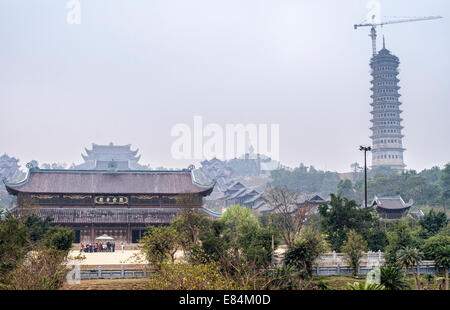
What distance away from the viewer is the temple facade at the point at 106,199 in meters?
41.8

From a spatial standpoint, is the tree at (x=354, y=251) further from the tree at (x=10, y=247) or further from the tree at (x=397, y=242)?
the tree at (x=10, y=247)

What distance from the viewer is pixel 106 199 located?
43625 millimetres

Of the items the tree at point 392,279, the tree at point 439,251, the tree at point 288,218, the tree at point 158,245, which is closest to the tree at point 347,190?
the tree at point 288,218

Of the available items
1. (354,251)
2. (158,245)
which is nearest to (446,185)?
(354,251)

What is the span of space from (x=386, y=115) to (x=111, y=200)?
260 ft

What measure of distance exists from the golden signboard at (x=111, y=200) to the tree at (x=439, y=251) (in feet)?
87.1

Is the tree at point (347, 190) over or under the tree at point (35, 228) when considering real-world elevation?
over

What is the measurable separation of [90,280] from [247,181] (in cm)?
10599

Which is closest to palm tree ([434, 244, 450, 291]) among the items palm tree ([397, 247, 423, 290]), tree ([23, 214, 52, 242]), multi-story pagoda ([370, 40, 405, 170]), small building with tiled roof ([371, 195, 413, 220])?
palm tree ([397, 247, 423, 290])

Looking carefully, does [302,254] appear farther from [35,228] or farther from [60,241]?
[35,228]

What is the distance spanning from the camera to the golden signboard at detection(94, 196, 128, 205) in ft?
143

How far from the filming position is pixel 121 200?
43.7 meters

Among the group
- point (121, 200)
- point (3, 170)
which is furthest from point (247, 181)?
point (121, 200)
